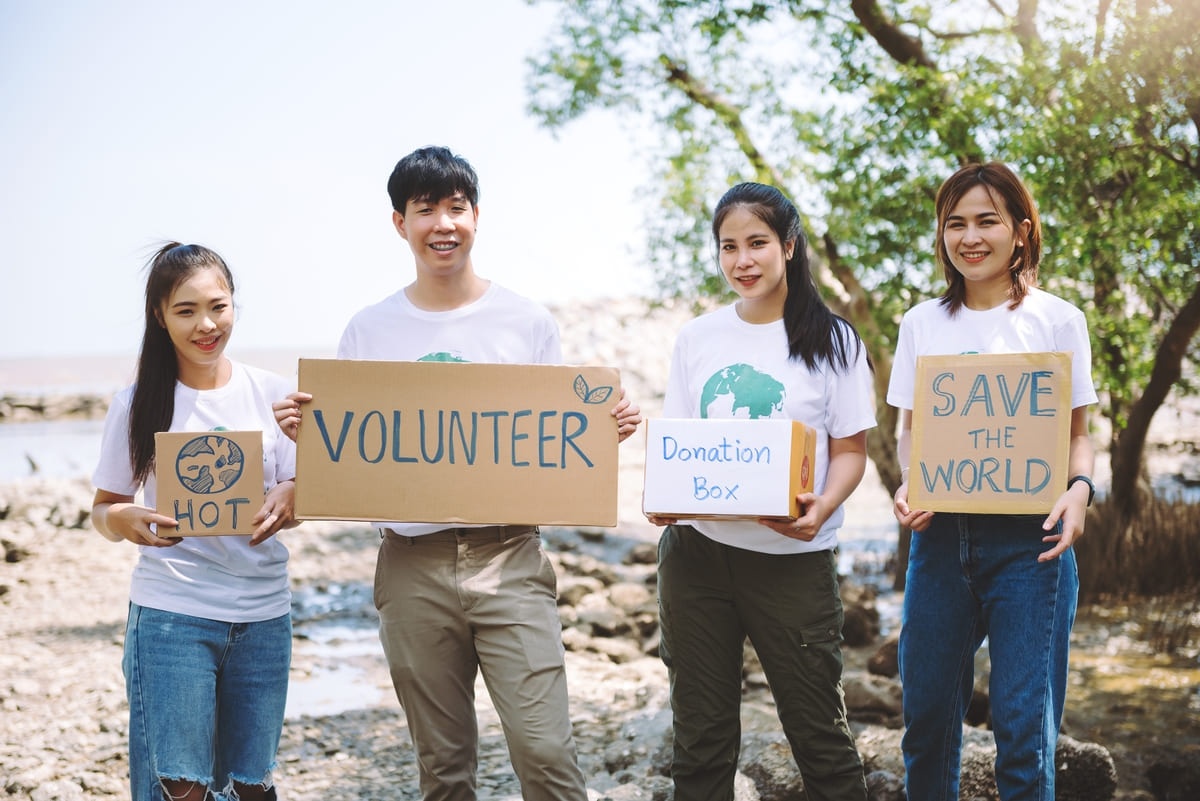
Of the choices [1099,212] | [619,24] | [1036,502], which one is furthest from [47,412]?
[1036,502]

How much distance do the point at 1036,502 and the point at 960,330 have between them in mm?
487

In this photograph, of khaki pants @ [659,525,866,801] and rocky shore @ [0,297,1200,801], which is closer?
khaki pants @ [659,525,866,801]

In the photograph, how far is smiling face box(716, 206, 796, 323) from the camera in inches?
112

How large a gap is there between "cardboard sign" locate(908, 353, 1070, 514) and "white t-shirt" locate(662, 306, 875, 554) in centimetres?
17

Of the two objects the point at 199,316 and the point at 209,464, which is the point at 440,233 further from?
the point at 209,464

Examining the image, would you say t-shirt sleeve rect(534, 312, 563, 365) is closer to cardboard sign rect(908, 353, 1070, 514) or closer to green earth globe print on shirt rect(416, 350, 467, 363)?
green earth globe print on shirt rect(416, 350, 467, 363)

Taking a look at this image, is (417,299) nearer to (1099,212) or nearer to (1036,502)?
(1036,502)

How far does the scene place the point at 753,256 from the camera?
9.33 feet

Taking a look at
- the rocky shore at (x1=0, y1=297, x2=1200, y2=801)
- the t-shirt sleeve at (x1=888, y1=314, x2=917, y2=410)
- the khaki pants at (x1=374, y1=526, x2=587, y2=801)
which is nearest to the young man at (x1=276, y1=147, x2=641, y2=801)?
the khaki pants at (x1=374, y1=526, x2=587, y2=801)

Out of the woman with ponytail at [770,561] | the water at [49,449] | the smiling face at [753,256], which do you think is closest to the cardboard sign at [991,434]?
the woman with ponytail at [770,561]

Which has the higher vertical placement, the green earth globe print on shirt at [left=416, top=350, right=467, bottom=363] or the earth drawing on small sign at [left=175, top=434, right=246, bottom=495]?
the green earth globe print on shirt at [left=416, top=350, right=467, bottom=363]

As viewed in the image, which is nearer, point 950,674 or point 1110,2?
point 950,674

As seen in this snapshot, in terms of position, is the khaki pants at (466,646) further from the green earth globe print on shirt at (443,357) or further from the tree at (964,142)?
the tree at (964,142)

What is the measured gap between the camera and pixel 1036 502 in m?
2.64
